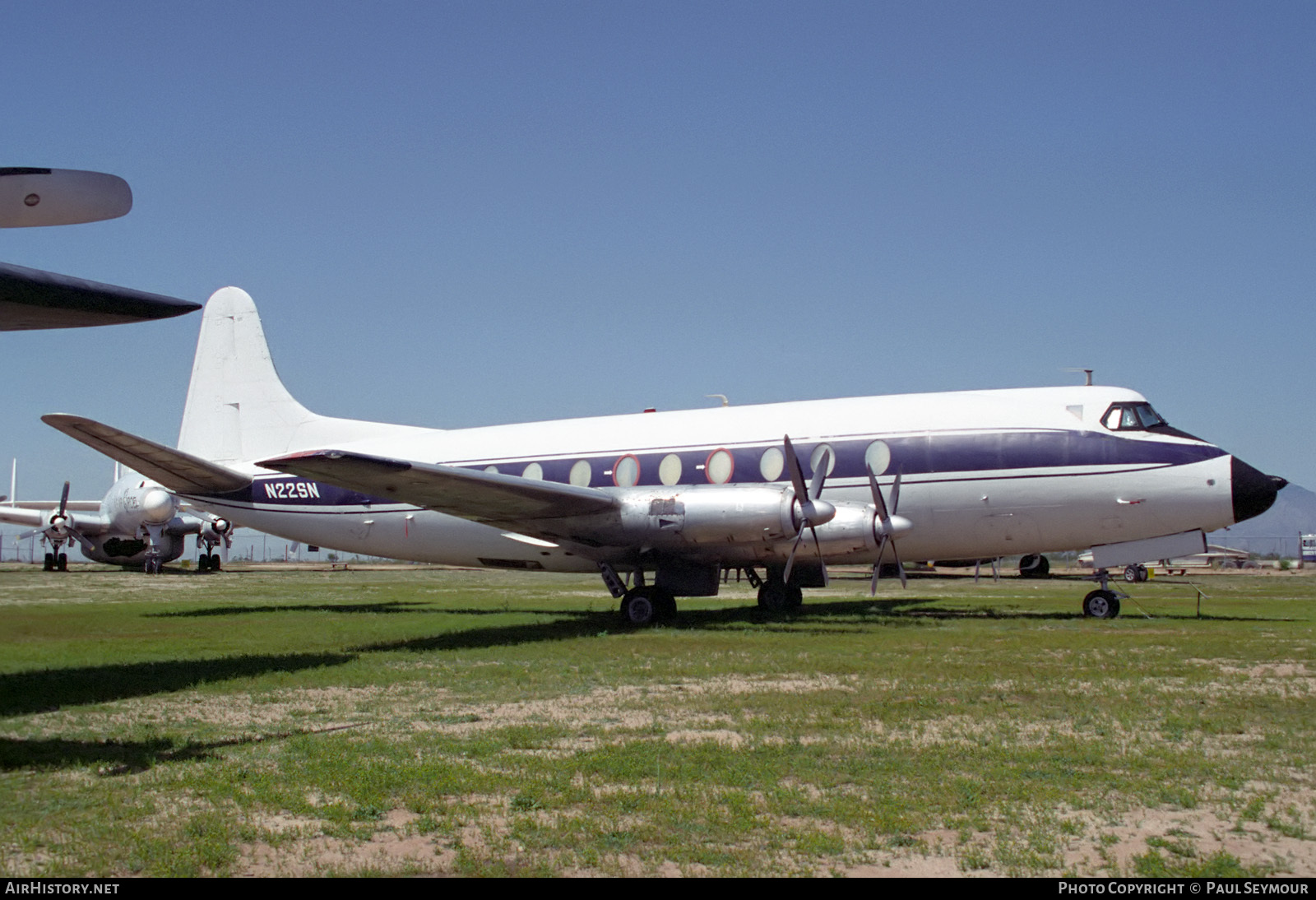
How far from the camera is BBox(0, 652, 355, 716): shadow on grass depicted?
10.4m

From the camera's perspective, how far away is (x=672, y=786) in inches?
263

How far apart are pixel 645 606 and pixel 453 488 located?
4.07 m

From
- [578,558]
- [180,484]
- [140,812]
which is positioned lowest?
[140,812]

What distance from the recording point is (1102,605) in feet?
63.6

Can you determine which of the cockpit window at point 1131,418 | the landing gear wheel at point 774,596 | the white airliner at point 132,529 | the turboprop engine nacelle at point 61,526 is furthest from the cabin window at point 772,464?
the turboprop engine nacelle at point 61,526

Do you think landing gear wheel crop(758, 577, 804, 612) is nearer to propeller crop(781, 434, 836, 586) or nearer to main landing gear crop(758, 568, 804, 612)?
main landing gear crop(758, 568, 804, 612)

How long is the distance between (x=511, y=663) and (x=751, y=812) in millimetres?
7809

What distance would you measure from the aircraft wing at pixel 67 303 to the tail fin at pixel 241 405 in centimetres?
1864

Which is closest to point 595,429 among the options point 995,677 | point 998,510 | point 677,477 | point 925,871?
point 677,477

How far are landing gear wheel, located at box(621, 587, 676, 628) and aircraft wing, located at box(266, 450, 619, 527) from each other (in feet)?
5.83

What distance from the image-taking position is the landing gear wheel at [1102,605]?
1925 centimetres

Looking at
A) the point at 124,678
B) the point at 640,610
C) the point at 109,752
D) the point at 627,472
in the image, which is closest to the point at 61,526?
the point at 627,472

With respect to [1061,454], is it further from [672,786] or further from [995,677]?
[672,786]

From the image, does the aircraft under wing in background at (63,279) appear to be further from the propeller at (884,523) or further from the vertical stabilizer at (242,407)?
the vertical stabilizer at (242,407)
